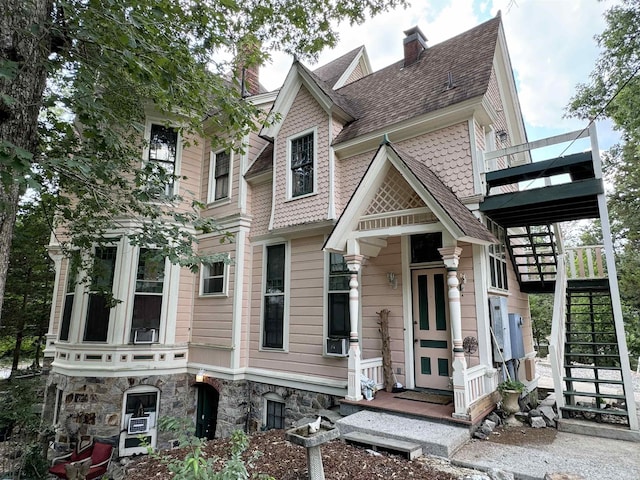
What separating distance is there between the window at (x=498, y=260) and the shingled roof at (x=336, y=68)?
669cm

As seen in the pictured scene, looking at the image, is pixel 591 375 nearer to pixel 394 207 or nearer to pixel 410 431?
pixel 410 431

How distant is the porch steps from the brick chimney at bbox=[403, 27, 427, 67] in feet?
26.4

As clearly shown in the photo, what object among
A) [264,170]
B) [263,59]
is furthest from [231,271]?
[263,59]

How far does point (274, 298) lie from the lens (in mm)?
8211

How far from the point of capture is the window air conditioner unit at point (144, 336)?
823 cm

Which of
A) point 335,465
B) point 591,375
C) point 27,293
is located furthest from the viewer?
point 27,293

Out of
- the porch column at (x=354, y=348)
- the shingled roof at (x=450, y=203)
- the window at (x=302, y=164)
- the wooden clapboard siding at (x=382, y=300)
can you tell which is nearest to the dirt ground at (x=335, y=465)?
the porch column at (x=354, y=348)

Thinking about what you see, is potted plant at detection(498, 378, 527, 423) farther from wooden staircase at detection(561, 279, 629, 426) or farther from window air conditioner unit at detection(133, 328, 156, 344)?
window air conditioner unit at detection(133, 328, 156, 344)

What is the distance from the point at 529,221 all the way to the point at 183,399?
8.58 m

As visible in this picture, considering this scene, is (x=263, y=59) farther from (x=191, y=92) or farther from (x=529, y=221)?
(x=529, y=221)

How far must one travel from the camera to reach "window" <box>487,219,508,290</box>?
6.24m

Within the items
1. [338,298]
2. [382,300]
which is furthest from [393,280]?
[338,298]

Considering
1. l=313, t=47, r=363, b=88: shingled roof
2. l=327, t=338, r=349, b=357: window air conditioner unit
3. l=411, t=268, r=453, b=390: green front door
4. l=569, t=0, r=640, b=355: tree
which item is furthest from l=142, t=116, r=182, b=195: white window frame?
l=569, t=0, r=640, b=355: tree

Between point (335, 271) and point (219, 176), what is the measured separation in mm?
4538
